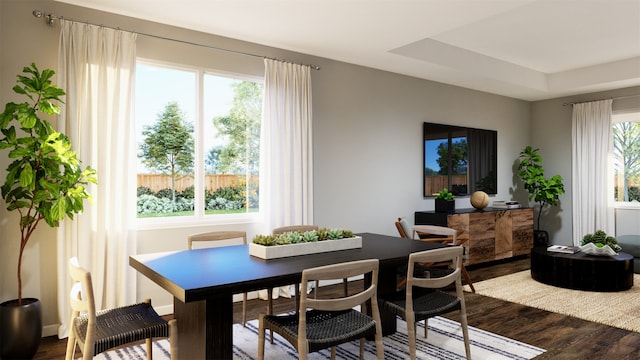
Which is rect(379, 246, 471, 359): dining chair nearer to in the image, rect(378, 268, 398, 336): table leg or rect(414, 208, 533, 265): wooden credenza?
rect(378, 268, 398, 336): table leg

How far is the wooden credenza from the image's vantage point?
5539 mm

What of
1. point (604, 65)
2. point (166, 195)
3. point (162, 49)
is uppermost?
point (604, 65)

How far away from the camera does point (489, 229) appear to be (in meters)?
5.91

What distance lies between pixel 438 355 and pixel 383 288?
57 centimetres

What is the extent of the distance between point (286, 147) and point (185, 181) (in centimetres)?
106

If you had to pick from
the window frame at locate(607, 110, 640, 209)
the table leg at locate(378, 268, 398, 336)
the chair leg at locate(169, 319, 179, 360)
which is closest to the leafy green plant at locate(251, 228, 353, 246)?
the table leg at locate(378, 268, 398, 336)

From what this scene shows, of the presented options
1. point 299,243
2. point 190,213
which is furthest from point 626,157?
point 190,213

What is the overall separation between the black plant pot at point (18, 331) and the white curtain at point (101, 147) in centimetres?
37

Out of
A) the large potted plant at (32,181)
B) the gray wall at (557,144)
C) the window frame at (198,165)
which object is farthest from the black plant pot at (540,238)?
the large potted plant at (32,181)

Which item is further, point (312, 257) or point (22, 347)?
point (22, 347)

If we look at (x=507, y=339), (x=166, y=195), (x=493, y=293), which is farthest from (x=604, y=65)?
(x=166, y=195)

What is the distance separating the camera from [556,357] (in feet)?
9.57

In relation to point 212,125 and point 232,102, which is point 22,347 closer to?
point 212,125

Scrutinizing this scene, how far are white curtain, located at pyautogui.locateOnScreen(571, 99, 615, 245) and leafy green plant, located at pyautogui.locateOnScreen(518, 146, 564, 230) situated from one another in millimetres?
327
